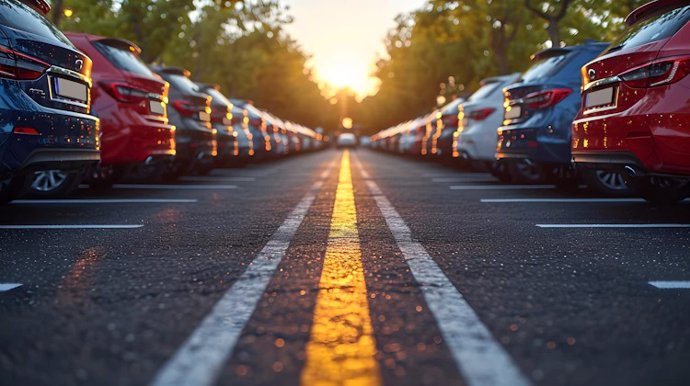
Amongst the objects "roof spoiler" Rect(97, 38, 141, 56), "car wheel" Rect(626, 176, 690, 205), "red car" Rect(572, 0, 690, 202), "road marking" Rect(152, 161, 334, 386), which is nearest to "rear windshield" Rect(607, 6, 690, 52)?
"red car" Rect(572, 0, 690, 202)

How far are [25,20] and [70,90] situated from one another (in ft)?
2.05

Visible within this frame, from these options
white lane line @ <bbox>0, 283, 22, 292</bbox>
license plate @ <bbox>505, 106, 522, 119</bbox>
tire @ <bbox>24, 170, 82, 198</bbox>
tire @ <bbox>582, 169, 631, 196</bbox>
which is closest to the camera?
white lane line @ <bbox>0, 283, 22, 292</bbox>

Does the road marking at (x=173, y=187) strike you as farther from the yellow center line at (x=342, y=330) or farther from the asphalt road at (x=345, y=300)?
the yellow center line at (x=342, y=330)

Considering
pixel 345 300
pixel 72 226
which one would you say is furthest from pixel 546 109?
pixel 345 300

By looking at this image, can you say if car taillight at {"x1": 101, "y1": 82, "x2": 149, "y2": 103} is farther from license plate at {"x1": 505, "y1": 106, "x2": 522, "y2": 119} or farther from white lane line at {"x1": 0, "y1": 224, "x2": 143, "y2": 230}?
license plate at {"x1": 505, "y1": 106, "x2": 522, "y2": 119}

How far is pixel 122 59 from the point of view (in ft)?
27.6

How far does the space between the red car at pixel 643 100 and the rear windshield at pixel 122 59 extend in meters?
4.76

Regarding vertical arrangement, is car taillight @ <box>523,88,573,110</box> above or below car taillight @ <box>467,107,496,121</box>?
above

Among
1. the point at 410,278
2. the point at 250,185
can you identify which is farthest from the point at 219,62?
the point at 410,278

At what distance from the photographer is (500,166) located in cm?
1163

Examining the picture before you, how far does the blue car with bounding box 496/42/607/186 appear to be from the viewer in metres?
8.41

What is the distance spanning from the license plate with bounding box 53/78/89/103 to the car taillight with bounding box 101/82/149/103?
63.3 inches

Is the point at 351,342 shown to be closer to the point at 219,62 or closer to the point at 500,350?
the point at 500,350

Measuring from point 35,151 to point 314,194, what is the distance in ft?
14.6
